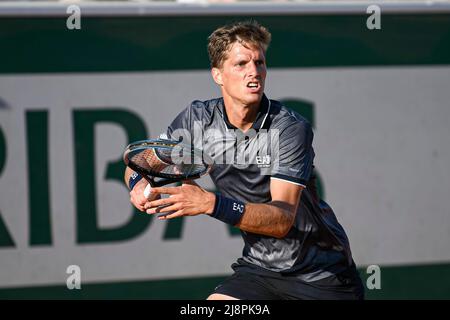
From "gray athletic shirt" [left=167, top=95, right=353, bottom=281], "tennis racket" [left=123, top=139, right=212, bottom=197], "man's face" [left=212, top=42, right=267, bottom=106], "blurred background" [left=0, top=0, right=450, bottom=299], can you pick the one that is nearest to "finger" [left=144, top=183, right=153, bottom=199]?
"tennis racket" [left=123, top=139, right=212, bottom=197]

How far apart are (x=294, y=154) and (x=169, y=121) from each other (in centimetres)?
225

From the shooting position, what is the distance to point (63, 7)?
5.85m

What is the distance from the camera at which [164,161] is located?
3965 millimetres

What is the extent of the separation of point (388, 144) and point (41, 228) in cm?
264

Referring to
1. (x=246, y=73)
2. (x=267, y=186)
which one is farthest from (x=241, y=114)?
(x=267, y=186)

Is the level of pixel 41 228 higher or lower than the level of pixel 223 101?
lower

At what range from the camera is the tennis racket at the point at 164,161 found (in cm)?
378

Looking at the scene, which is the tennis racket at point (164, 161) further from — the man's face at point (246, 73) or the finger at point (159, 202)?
the man's face at point (246, 73)

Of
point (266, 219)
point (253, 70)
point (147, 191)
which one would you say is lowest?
point (266, 219)

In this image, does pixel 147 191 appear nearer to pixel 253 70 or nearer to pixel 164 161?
pixel 164 161

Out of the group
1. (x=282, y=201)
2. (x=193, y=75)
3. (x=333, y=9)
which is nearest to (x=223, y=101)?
(x=282, y=201)

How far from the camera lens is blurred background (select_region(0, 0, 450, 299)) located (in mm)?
5891

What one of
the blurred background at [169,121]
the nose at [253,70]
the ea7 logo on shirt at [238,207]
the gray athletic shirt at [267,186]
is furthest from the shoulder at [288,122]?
the blurred background at [169,121]

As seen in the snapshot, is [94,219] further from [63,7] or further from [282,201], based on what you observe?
[282,201]
